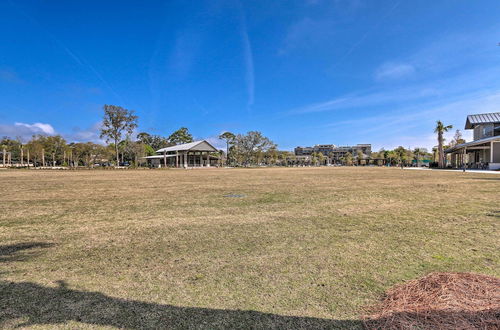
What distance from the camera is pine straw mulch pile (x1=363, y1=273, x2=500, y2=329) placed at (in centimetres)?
212

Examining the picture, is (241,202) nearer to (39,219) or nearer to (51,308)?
(39,219)

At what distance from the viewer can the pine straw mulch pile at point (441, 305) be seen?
6.97ft

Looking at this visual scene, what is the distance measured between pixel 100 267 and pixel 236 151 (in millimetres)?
85576

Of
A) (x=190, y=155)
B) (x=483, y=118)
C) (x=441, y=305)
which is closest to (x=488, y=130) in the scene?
(x=483, y=118)

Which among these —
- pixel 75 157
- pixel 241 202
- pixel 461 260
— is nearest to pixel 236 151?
pixel 75 157

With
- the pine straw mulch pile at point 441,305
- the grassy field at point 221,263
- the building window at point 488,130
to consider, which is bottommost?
the grassy field at point 221,263

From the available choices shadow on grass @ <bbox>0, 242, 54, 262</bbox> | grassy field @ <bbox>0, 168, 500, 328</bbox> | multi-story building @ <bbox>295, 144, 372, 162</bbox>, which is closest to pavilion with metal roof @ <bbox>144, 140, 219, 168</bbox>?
grassy field @ <bbox>0, 168, 500, 328</bbox>

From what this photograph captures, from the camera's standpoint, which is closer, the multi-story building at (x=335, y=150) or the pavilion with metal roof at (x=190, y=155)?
the pavilion with metal roof at (x=190, y=155)

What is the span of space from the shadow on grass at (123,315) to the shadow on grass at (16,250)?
51.8 inches

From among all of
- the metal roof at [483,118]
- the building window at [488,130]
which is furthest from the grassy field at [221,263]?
the metal roof at [483,118]

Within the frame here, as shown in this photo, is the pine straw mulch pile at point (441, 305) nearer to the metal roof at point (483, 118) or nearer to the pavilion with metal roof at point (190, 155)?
the metal roof at point (483, 118)

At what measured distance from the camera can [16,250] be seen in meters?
4.07

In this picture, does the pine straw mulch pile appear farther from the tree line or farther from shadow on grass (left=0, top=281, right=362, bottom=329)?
the tree line

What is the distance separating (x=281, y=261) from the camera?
3.61 meters
